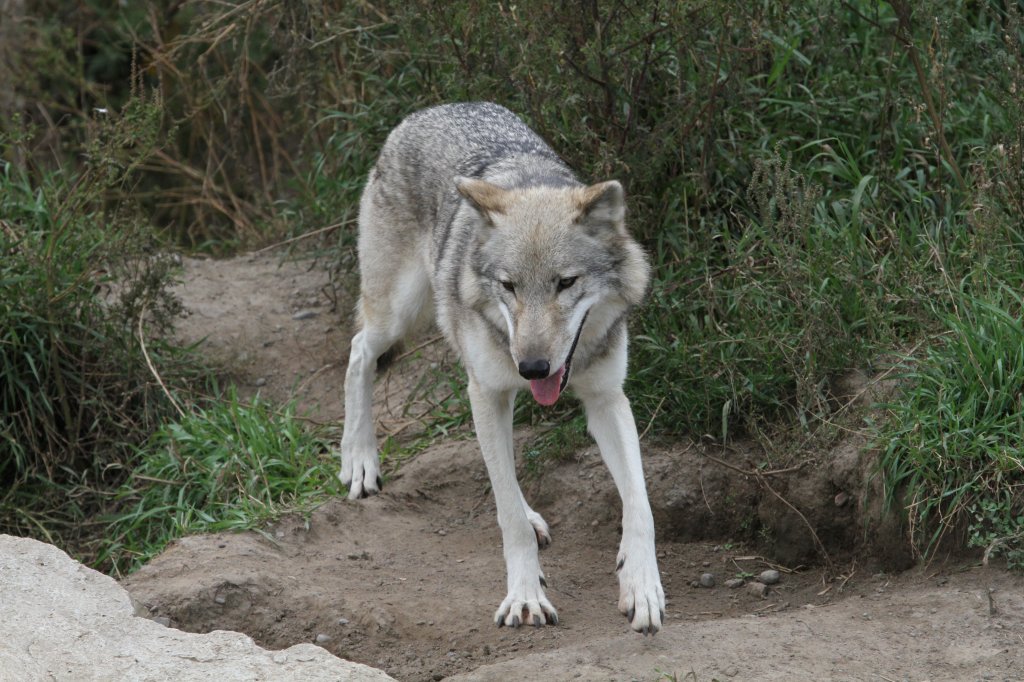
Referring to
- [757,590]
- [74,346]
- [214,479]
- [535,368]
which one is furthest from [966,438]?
[74,346]

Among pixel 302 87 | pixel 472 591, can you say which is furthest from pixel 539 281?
pixel 302 87

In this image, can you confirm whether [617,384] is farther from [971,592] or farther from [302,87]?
[302,87]

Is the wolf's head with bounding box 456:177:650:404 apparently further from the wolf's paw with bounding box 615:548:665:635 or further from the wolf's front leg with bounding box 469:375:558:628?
the wolf's paw with bounding box 615:548:665:635

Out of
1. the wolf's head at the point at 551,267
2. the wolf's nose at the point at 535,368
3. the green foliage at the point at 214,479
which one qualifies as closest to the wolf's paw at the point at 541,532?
the green foliage at the point at 214,479

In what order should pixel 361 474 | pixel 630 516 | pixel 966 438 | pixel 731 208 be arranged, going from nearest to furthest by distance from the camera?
1. pixel 630 516
2. pixel 966 438
3. pixel 361 474
4. pixel 731 208

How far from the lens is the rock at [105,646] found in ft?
12.4

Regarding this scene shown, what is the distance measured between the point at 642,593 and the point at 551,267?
4.05 feet

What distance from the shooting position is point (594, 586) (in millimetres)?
5055

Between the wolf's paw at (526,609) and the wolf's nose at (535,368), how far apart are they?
96cm

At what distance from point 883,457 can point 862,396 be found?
46 centimetres

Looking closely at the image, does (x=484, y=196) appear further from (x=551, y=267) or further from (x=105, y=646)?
(x=105, y=646)

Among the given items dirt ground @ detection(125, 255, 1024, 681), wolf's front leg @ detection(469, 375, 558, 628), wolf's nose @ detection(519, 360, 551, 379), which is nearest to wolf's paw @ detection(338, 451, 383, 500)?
dirt ground @ detection(125, 255, 1024, 681)

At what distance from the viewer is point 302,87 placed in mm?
7812

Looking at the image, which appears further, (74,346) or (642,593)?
(74,346)
